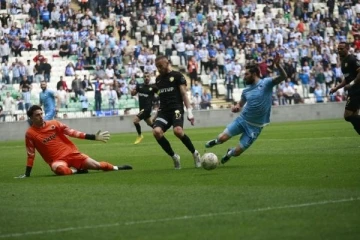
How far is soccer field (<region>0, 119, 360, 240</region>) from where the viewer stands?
10.3 metres

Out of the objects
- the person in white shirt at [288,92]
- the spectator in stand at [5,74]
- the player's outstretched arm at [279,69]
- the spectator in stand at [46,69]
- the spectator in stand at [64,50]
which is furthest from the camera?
the person in white shirt at [288,92]

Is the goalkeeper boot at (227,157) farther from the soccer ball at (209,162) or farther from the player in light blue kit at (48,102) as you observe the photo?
the player in light blue kit at (48,102)

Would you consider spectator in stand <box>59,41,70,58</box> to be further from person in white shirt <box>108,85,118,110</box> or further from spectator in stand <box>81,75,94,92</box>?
person in white shirt <box>108,85,118,110</box>

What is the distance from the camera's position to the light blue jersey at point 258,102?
60.2ft

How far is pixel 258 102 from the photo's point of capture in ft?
60.2

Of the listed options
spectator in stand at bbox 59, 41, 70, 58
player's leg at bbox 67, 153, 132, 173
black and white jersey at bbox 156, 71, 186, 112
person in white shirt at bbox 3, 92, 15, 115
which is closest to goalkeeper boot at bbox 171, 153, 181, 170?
black and white jersey at bbox 156, 71, 186, 112

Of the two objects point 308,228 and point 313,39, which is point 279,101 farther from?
point 308,228

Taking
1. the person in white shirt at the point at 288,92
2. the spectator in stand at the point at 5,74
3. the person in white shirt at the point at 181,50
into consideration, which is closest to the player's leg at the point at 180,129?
the spectator in stand at the point at 5,74

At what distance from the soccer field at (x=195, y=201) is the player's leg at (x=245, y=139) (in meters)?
0.26

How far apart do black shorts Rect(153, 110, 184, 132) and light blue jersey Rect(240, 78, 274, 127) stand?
4.05ft

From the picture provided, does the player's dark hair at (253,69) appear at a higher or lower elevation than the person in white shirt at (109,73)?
higher

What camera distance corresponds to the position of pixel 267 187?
1391 cm

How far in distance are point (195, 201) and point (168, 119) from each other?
20.2 ft

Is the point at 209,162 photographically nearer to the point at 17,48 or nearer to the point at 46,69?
the point at 46,69
